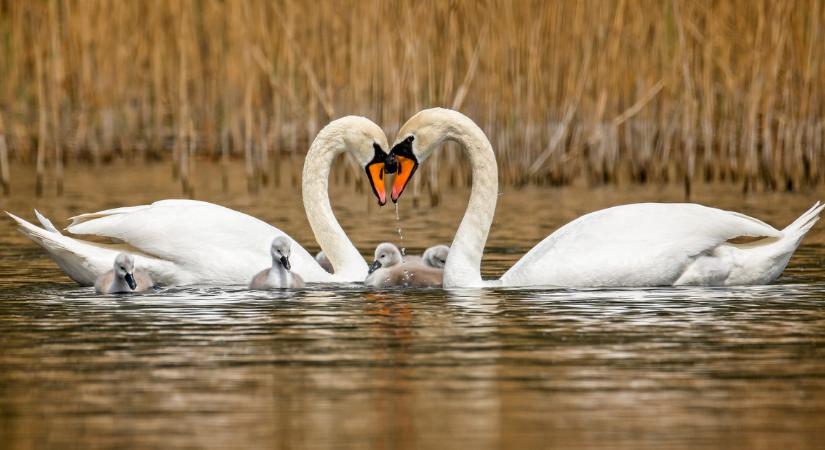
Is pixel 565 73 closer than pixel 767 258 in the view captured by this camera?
No

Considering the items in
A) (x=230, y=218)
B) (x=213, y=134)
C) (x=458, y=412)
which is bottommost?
(x=458, y=412)

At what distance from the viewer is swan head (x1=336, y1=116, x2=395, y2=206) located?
9.81 metres

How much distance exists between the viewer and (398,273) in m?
9.03

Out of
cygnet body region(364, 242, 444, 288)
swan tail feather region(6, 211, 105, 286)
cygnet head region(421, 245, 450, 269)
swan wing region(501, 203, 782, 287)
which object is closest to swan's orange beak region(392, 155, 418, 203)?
cygnet body region(364, 242, 444, 288)

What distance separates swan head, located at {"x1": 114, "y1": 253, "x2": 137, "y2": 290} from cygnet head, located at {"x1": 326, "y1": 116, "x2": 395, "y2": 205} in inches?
72.3

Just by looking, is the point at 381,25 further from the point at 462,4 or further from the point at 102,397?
the point at 102,397

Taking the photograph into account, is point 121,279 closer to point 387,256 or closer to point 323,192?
point 387,256

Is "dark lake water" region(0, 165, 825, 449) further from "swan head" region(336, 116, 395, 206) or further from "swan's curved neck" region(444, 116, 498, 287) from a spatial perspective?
"swan head" region(336, 116, 395, 206)

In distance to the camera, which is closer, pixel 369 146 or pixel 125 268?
pixel 125 268

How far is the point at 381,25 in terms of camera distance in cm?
1461

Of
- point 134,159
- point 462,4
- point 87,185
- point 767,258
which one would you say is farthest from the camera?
point 134,159

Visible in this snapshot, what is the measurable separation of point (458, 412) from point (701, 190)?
424 inches

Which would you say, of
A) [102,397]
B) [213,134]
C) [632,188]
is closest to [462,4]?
[632,188]

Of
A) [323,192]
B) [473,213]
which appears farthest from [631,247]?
[323,192]
